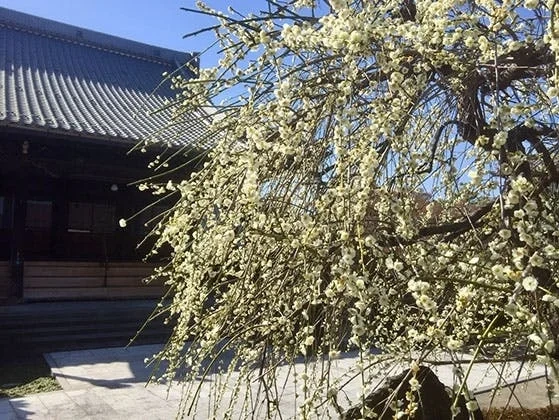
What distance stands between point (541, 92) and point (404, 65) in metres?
0.60

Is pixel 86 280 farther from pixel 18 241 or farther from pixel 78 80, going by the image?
pixel 78 80

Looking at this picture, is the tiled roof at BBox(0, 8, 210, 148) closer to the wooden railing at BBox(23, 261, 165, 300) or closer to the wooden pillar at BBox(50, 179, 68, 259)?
the wooden pillar at BBox(50, 179, 68, 259)

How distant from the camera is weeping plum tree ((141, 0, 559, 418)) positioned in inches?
67.9

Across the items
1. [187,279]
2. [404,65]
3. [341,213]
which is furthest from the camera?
[187,279]

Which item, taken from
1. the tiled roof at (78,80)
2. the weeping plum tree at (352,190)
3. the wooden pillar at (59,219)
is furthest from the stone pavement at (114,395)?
the wooden pillar at (59,219)

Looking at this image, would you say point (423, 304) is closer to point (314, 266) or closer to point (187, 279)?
point (314, 266)

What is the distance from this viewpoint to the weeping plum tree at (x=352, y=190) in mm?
1726

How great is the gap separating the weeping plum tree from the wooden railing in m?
6.58

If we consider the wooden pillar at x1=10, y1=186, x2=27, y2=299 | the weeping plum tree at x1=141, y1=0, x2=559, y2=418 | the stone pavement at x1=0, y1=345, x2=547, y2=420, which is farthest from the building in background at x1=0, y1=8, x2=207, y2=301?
the weeping plum tree at x1=141, y1=0, x2=559, y2=418

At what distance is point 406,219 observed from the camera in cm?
187

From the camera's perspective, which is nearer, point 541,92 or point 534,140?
point 541,92

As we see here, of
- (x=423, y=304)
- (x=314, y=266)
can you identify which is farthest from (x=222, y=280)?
(x=423, y=304)

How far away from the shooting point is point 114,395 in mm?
4715

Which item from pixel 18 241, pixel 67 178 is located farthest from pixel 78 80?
pixel 18 241
